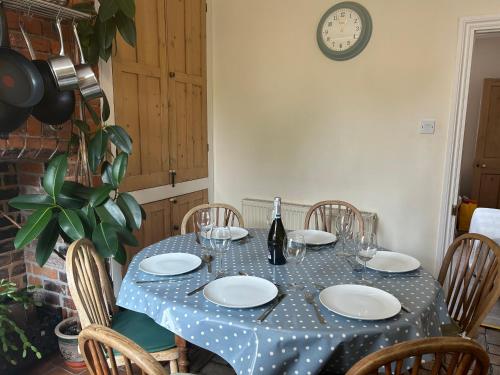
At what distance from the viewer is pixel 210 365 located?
6.96 ft

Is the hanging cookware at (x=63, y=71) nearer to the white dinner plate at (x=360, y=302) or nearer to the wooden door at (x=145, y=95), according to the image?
the wooden door at (x=145, y=95)

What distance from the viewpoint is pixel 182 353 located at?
1481mm

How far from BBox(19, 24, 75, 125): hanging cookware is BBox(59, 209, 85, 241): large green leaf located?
55cm

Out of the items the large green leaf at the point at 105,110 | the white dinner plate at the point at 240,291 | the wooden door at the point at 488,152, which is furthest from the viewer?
the wooden door at the point at 488,152

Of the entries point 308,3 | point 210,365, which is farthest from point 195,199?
point 308,3

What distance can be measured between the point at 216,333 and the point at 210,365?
1117 millimetres

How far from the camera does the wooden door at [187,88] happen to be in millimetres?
2732

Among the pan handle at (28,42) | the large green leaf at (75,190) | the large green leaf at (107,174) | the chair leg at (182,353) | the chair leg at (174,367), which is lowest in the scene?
the chair leg at (174,367)

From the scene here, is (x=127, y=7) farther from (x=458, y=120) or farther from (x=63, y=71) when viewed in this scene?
(x=458, y=120)

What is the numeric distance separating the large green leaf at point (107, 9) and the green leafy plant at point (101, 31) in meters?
0.05

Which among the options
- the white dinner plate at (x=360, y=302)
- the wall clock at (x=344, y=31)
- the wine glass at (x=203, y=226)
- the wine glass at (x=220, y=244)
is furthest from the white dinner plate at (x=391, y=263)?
the wall clock at (x=344, y=31)

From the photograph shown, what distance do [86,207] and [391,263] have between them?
149cm

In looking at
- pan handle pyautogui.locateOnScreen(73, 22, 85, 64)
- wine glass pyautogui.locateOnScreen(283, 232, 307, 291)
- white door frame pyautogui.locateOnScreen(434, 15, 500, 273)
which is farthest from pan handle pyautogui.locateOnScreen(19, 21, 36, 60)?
white door frame pyautogui.locateOnScreen(434, 15, 500, 273)

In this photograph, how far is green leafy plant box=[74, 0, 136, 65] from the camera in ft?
6.22
